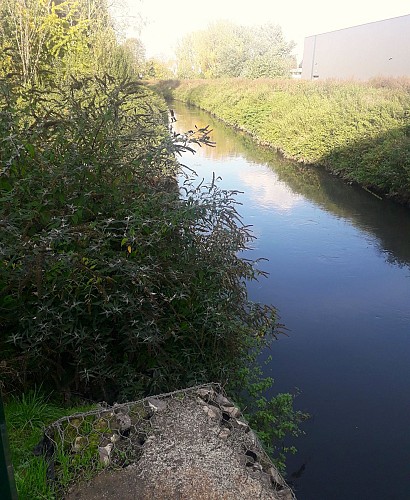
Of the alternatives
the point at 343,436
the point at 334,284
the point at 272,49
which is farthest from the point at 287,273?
the point at 272,49

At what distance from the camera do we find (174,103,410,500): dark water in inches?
138

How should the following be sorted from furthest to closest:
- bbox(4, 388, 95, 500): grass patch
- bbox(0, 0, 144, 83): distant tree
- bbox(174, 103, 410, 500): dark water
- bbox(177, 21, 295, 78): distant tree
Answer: bbox(177, 21, 295, 78): distant tree, bbox(0, 0, 144, 83): distant tree, bbox(174, 103, 410, 500): dark water, bbox(4, 388, 95, 500): grass patch

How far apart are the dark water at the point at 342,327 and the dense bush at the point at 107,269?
1.34 m

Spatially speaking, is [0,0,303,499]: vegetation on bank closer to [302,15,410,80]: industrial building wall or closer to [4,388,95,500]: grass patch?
[4,388,95,500]: grass patch

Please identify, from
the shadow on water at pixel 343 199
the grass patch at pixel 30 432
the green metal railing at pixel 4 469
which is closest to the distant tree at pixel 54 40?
the shadow on water at pixel 343 199

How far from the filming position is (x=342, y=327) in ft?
17.1

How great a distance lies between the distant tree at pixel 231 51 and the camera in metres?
34.3

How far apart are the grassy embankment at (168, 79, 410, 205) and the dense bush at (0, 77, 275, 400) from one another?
23.0ft

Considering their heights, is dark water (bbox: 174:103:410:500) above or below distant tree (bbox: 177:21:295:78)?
below

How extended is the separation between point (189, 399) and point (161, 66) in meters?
42.1

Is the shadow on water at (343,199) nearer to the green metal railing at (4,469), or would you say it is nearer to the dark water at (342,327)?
the dark water at (342,327)

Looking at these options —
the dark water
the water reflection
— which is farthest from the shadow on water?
the water reflection

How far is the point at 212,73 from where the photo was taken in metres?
38.0

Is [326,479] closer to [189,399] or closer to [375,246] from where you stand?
[189,399]
